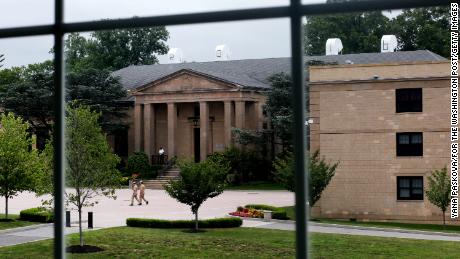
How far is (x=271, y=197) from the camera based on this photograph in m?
31.7

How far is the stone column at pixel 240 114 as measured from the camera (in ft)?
137

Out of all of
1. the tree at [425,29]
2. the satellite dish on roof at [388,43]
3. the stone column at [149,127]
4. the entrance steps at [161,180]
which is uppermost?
the satellite dish on roof at [388,43]

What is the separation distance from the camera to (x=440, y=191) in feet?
82.0

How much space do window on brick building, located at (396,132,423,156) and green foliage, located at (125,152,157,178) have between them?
57.5 feet

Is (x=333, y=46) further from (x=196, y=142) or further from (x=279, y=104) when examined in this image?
(x=196, y=142)

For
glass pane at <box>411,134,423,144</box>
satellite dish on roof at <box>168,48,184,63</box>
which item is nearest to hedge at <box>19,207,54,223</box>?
glass pane at <box>411,134,423,144</box>

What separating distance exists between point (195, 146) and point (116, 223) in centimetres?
2131

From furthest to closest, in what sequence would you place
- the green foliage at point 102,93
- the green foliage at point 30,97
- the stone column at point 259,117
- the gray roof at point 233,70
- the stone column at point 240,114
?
1. the green foliage at point 102,93
2. the stone column at point 259,117
3. the gray roof at point 233,70
4. the stone column at point 240,114
5. the green foliage at point 30,97

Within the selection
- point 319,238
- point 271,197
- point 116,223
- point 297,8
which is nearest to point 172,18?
point 297,8

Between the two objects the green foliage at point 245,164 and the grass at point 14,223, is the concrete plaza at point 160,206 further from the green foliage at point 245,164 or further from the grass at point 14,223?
the green foliage at point 245,164

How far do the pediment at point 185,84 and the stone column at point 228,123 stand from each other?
44.7 inches

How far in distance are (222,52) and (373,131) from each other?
91.0 feet

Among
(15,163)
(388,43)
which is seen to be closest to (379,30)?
(388,43)

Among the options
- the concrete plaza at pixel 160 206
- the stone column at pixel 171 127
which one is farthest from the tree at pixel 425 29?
the stone column at pixel 171 127
